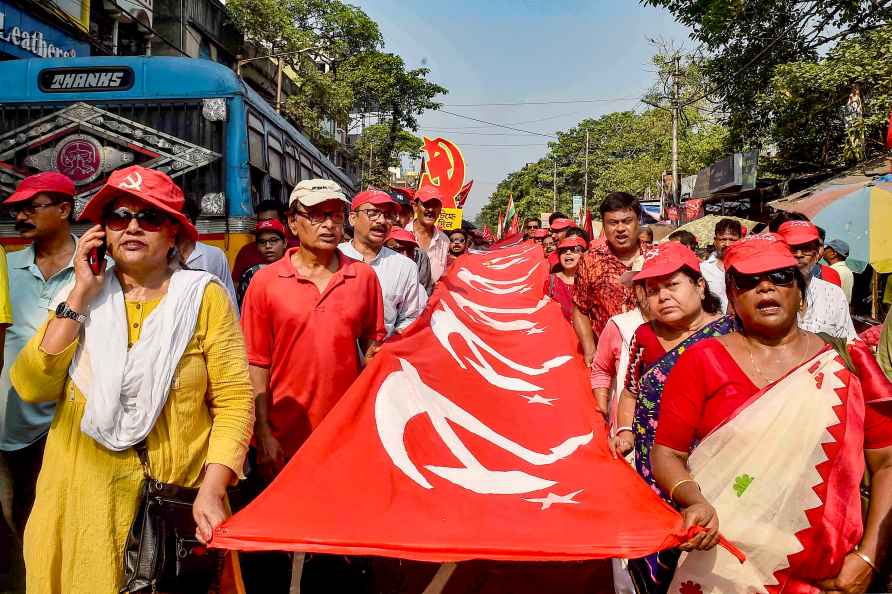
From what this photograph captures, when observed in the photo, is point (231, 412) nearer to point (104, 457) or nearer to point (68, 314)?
point (104, 457)

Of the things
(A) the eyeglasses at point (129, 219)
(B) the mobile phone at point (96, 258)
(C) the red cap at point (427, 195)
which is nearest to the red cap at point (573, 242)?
(C) the red cap at point (427, 195)

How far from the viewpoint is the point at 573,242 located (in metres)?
7.13

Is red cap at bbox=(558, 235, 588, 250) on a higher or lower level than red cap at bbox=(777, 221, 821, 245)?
higher

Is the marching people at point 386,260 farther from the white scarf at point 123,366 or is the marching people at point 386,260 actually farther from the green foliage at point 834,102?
the green foliage at point 834,102

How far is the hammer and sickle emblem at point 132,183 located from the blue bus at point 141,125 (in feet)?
14.8

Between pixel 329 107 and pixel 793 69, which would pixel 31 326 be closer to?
pixel 793 69

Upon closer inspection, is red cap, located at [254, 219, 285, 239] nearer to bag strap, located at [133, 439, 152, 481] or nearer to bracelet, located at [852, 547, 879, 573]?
bag strap, located at [133, 439, 152, 481]

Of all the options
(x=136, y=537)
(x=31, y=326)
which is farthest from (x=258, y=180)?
(x=136, y=537)

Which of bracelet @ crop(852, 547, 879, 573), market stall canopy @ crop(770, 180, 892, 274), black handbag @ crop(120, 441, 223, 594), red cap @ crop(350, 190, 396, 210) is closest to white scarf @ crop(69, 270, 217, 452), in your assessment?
black handbag @ crop(120, 441, 223, 594)

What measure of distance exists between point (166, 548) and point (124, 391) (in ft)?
1.53

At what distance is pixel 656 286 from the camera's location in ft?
10.3

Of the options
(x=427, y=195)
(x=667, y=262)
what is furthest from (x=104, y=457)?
(x=427, y=195)

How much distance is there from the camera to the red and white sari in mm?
2029

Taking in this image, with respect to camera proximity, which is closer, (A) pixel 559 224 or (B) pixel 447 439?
(B) pixel 447 439
